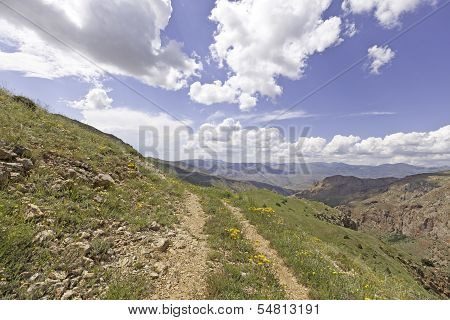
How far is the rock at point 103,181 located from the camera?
1634 cm

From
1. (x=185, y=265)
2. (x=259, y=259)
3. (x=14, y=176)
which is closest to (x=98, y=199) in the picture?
(x=14, y=176)

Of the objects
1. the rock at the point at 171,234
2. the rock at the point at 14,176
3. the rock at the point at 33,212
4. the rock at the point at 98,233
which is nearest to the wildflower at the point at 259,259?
the rock at the point at 171,234

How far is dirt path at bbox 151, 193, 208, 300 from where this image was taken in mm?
9422

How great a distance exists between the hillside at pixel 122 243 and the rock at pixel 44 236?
32mm

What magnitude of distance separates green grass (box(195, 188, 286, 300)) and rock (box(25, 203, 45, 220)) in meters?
7.05

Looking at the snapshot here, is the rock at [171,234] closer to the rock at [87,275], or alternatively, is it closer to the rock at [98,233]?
the rock at [98,233]

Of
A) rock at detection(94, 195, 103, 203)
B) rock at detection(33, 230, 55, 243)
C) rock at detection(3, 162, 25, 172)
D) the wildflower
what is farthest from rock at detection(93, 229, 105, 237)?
the wildflower

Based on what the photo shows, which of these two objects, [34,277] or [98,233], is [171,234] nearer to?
[98,233]

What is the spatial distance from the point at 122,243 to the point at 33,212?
11.9 ft

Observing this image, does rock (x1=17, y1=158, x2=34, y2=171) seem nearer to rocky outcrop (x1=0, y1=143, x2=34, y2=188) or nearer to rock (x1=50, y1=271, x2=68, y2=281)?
rocky outcrop (x1=0, y1=143, x2=34, y2=188)
